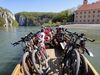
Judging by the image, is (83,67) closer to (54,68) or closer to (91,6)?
(54,68)

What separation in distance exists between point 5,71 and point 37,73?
5.21 meters

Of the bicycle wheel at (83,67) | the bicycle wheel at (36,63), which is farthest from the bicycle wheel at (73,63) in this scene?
the bicycle wheel at (36,63)

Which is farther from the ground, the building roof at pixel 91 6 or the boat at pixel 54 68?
the boat at pixel 54 68

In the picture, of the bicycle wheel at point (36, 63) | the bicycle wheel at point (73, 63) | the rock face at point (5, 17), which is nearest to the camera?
the bicycle wheel at point (73, 63)

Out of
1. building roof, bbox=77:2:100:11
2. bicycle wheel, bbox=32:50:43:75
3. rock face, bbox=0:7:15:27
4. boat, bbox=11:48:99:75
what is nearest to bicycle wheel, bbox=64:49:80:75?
boat, bbox=11:48:99:75

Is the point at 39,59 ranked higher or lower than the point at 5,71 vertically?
higher

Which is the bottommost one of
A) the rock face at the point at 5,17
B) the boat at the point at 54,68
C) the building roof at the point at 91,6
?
the rock face at the point at 5,17

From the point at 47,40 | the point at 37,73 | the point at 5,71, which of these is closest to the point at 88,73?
the point at 37,73

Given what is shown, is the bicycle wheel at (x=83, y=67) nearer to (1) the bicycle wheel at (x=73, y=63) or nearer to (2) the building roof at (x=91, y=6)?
(1) the bicycle wheel at (x=73, y=63)

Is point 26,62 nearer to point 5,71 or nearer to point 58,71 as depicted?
point 58,71

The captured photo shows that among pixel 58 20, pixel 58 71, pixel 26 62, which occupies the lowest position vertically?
pixel 58 20

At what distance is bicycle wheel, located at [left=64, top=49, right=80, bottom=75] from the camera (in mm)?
7824

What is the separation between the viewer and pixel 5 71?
42.3ft

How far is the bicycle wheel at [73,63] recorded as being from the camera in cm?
782
